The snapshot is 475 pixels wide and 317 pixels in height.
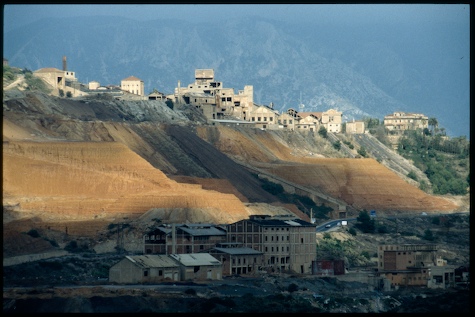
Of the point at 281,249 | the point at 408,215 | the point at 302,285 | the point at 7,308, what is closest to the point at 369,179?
the point at 408,215

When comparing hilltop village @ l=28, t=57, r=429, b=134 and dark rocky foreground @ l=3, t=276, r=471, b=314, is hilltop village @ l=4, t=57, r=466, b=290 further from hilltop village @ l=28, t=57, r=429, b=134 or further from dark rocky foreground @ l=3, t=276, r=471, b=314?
hilltop village @ l=28, t=57, r=429, b=134

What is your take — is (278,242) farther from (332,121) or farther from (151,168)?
(332,121)

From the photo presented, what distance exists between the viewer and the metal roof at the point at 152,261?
173 ft

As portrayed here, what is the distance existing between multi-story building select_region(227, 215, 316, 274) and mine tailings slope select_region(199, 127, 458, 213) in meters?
36.9

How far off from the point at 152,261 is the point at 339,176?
5338cm

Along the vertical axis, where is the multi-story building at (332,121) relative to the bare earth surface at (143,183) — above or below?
above

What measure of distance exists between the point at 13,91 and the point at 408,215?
98.9 feet

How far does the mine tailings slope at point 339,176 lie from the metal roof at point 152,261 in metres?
45.8

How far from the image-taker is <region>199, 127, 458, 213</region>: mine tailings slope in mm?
102125

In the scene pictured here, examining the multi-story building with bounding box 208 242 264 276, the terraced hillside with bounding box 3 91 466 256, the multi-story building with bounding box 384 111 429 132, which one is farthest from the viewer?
the multi-story building with bounding box 384 111 429 132

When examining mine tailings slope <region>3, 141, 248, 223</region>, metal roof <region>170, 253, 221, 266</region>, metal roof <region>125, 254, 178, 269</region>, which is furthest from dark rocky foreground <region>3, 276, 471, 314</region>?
mine tailings slope <region>3, 141, 248, 223</region>

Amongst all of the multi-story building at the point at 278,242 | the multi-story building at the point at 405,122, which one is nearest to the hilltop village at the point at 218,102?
the multi-story building at the point at 405,122

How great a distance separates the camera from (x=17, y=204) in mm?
69938

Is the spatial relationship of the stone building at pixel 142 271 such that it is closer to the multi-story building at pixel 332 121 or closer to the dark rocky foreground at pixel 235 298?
the dark rocky foreground at pixel 235 298
